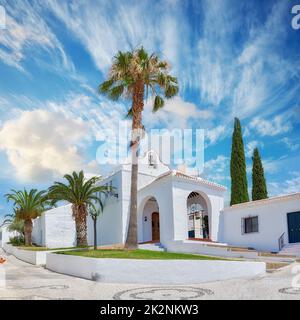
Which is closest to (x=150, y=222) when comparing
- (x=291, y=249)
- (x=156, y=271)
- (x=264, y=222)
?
(x=264, y=222)

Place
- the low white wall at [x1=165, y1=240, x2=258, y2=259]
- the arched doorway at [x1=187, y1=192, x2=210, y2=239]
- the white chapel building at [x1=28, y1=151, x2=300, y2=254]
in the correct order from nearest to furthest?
1. the low white wall at [x1=165, y1=240, x2=258, y2=259]
2. the white chapel building at [x1=28, y1=151, x2=300, y2=254]
3. the arched doorway at [x1=187, y1=192, x2=210, y2=239]

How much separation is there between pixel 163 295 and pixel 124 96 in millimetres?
13407

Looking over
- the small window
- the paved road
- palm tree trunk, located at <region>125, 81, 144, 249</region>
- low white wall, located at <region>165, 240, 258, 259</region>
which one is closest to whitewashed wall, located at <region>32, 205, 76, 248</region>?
low white wall, located at <region>165, 240, 258, 259</region>

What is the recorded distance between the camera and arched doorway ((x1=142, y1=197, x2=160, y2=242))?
30.7m

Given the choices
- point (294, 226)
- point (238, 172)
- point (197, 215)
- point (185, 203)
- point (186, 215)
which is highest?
point (238, 172)

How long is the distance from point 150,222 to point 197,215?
35.5 ft

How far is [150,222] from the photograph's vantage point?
103 ft

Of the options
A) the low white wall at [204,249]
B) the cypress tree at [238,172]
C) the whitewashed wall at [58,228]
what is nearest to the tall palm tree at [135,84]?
the low white wall at [204,249]

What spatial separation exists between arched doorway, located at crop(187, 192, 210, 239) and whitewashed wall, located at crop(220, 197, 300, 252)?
296 cm

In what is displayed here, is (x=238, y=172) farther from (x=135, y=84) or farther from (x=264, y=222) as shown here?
(x=135, y=84)

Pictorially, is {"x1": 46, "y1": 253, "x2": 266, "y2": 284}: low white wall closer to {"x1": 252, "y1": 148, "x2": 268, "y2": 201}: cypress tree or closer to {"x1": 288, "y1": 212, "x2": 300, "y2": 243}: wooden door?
{"x1": 288, "y1": 212, "x2": 300, "y2": 243}: wooden door

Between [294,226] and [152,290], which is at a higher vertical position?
[294,226]

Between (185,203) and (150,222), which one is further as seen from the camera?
(150,222)
